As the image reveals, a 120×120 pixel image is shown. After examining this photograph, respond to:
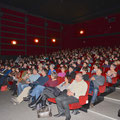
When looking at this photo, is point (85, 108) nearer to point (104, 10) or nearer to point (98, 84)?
point (98, 84)

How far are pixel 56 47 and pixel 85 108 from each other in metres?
11.0

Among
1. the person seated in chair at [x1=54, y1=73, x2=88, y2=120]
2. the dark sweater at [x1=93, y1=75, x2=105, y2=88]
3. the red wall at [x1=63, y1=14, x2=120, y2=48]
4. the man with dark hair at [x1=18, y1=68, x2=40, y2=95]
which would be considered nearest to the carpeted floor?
the person seated in chair at [x1=54, y1=73, x2=88, y2=120]

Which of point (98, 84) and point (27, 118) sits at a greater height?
point (98, 84)

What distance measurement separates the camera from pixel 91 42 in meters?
12.2

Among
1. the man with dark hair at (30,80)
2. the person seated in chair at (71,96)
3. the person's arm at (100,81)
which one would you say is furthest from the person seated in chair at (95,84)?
the man with dark hair at (30,80)

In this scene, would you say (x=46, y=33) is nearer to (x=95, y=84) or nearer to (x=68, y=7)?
(x=68, y=7)

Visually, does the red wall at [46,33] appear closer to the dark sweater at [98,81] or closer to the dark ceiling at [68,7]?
the dark ceiling at [68,7]

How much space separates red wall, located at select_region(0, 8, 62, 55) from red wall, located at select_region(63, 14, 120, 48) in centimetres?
128

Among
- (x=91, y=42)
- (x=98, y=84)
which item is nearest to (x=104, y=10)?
(x=91, y=42)

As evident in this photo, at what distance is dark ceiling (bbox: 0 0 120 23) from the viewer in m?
8.74

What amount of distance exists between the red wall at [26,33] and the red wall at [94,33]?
1281 millimetres

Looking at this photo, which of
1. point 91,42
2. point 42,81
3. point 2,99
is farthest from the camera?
point 91,42

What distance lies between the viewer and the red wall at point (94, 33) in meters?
10.8

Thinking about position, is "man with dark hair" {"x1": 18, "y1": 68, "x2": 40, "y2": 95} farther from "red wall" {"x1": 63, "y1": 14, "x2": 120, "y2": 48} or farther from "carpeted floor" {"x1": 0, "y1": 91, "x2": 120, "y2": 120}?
"red wall" {"x1": 63, "y1": 14, "x2": 120, "y2": 48}
